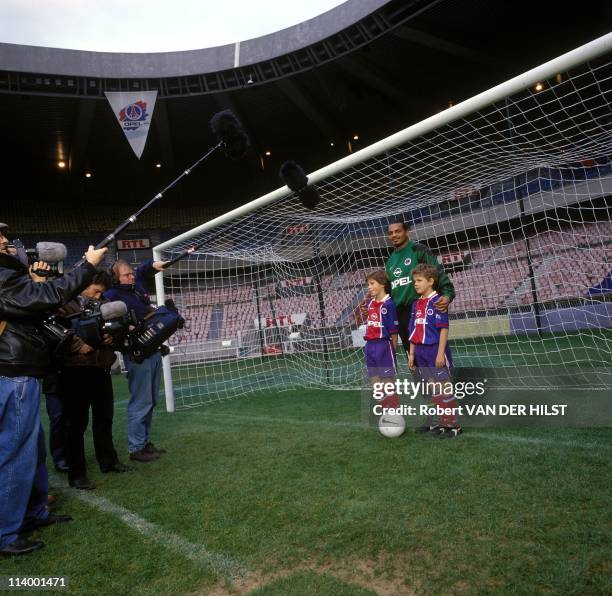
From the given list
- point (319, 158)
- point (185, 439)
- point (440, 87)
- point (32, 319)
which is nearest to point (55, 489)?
point (185, 439)

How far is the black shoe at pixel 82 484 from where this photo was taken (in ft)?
10.9

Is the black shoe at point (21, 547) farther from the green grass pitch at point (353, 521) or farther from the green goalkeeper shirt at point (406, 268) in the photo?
the green goalkeeper shirt at point (406, 268)

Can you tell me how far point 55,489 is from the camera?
11.4ft

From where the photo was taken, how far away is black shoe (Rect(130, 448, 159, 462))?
3926 millimetres

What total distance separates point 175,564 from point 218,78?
17953 millimetres

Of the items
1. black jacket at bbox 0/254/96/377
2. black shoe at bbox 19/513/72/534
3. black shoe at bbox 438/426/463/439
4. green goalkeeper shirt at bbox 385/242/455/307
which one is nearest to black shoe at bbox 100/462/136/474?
black shoe at bbox 19/513/72/534

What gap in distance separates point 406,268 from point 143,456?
2.94m

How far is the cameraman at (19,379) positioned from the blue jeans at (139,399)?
1.49 m

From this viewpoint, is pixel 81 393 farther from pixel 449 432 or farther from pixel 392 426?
pixel 449 432

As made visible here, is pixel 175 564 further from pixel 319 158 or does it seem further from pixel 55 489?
pixel 319 158

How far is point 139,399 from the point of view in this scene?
3908mm

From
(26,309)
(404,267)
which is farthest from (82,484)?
(404,267)

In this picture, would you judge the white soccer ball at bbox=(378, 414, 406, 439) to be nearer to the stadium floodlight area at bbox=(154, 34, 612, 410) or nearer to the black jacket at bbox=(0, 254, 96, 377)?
the stadium floodlight area at bbox=(154, 34, 612, 410)

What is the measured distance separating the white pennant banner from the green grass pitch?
1551 cm
